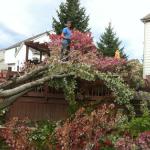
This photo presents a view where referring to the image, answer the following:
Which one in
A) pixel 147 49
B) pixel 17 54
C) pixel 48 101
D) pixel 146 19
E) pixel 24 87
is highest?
pixel 17 54

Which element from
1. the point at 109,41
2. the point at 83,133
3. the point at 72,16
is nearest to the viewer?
the point at 83,133

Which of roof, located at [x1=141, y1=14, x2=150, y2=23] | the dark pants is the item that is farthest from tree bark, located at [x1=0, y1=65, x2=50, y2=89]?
roof, located at [x1=141, y1=14, x2=150, y2=23]

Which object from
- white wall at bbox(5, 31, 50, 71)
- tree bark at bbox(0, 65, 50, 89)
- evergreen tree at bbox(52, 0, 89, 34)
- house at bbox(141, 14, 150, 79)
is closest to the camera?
tree bark at bbox(0, 65, 50, 89)

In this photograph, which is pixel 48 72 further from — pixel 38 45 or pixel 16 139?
pixel 38 45

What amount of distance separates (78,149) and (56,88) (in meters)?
5.54

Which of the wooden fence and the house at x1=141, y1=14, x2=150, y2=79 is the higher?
the house at x1=141, y1=14, x2=150, y2=79

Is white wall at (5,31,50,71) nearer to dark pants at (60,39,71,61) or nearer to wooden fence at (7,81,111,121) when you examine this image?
dark pants at (60,39,71,61)

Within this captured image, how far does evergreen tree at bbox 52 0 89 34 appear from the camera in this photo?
34688mm

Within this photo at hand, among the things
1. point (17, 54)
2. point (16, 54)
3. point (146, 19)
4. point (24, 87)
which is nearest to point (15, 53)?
point (16, 54)

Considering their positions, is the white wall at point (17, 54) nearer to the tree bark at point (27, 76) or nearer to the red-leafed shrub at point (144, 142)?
the tree bark at point (27, 76)

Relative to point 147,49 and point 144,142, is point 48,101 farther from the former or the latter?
point 147,49

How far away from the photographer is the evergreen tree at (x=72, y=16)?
3469cm

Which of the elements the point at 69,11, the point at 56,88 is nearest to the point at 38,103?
the point at 56,88

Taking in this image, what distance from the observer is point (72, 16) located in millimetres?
34719
